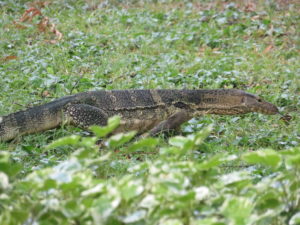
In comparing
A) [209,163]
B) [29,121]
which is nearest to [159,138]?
[29,121]

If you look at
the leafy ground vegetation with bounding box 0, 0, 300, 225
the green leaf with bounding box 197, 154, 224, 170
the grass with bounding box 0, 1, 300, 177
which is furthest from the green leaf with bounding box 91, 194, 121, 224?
the grass with bounding box 0, 1, 300, 177

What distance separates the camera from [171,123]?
219 inches

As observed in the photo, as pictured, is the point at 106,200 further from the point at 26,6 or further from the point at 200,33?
the point at 26,6

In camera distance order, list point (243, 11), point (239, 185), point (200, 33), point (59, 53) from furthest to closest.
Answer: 1. point (243, 11)
2. point (200, 33)
3. point (59, 53)
4. point (239, 185)

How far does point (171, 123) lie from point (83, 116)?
862mm

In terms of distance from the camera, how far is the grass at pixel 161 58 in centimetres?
560

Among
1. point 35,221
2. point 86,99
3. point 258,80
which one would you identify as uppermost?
point 35,221

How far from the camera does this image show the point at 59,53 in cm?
782

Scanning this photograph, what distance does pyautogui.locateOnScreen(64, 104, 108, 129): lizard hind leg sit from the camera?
526cm

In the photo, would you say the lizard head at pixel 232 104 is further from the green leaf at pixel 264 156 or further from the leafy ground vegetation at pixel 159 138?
the green leaf at pixel 264 156

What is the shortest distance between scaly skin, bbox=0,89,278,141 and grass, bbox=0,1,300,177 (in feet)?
0.42

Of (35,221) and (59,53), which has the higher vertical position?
(35,221)

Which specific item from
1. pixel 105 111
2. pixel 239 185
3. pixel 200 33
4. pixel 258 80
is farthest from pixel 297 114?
pixel 239 185

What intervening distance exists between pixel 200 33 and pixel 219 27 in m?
0.58
